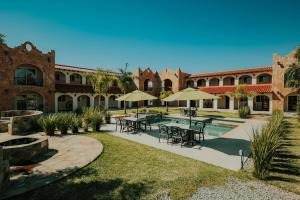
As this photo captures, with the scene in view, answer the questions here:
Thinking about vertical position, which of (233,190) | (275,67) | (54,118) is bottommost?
(233,190)

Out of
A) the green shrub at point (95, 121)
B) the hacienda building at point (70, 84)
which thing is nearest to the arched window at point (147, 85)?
the hacienda building at point (70, 84)

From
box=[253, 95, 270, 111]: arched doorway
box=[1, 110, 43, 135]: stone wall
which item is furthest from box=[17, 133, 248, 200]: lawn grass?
box=[253, 95, 270, 111]: arched doorway

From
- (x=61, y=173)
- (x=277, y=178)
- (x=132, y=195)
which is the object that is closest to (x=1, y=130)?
(x=61, y=173)

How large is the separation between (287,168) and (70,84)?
31954 millimetres

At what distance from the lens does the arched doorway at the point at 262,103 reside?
97.2ft

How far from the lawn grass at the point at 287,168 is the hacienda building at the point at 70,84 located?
62.2 ft

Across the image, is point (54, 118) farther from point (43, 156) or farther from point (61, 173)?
point (61, 173)

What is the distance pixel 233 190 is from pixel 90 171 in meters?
4.56

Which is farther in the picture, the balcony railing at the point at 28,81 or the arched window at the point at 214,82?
the arched window at the point at 214,82

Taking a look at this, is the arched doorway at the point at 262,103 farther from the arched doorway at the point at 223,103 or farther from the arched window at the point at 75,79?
the arched window at the point at 75,79

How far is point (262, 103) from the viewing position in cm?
3002

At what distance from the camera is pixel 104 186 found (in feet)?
16.5

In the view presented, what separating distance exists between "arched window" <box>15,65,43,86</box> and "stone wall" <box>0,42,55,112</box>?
2.90ft

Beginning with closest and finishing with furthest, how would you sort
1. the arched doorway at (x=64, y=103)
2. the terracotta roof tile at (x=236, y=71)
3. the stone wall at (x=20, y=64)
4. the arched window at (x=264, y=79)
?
the stone wall at (x=20, y=64) < the terracotta roof tile at (x=236, y=71) < the arched window at (x=264, y=79) < the arched doorway at (x=64, y=103)
